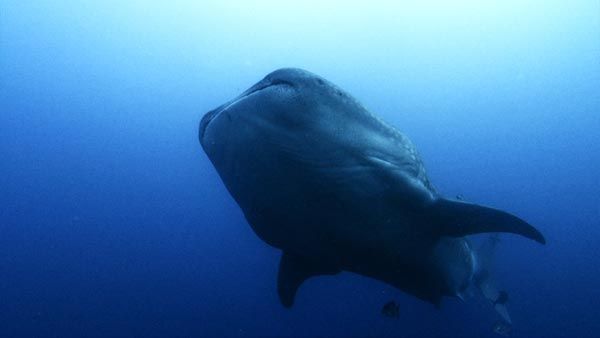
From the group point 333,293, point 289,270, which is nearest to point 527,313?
point 333,293

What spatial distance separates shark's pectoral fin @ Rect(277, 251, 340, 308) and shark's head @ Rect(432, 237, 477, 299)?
1231 mm

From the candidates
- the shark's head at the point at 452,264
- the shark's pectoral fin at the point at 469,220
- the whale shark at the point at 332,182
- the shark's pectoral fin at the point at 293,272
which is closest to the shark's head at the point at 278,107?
the whale shark at the point at 332,182

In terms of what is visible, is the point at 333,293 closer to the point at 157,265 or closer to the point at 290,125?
the point at 157,265

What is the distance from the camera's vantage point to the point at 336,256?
3.93 meters

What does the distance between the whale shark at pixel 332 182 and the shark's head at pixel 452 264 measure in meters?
0.03

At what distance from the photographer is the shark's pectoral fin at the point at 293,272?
5.29 meters

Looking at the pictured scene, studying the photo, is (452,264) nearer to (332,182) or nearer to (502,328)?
(332,182)

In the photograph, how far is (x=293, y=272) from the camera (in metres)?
5.72

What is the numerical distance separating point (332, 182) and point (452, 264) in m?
2.20

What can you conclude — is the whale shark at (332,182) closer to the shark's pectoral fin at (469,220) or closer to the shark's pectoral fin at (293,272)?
the shark's pectoral fin at (469,220)

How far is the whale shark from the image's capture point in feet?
9.20

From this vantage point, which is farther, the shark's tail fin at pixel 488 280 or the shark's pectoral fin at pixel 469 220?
the shark's tail fin at pixel 488 280

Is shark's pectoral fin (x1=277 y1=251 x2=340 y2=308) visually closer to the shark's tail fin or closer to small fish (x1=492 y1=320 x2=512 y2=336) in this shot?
the shark's tail fin

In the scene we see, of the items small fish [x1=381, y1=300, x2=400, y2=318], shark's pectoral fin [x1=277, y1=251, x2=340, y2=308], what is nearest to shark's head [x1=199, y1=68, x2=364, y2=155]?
shark's pectoral fin [x1=277, y1=251, x2=340, y2=308]
